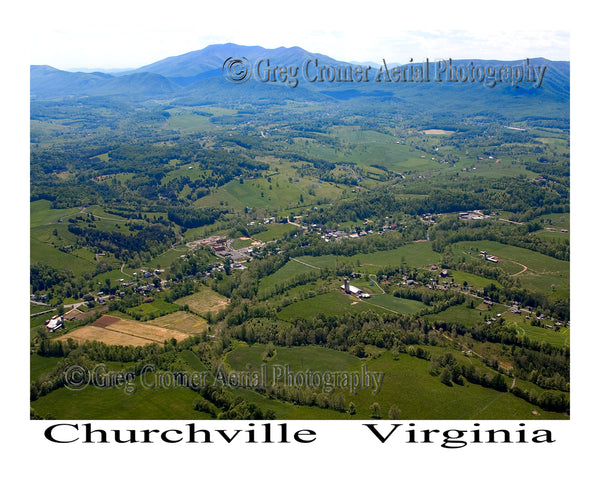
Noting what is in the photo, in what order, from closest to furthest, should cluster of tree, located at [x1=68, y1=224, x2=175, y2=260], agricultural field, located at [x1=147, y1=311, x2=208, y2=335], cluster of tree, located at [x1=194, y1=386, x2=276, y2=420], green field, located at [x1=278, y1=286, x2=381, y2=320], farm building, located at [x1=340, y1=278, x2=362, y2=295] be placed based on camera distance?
1. cluster of tree, located at [x1=194, y1=386, x2=276, y2=420]
2. agricultural field, located at [x1=147, y1=311, x2=208, y2=335]
3. green field, located at [x1=278, y1=286, x2=381, y2=320]
4. farm building, located at [x1=340, y1=278, x2=362, y2=295]
5. cluster of tree, located at [x1=68, y1=224, x2=175, y2=260]

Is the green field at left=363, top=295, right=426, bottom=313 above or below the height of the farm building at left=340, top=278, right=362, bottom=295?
below

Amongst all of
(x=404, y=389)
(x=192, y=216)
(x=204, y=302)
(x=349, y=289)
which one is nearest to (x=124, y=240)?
(x=192, y=216)

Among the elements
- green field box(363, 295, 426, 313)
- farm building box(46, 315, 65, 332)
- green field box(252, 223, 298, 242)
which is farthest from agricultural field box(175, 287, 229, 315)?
green field box(252, 223, 298, 242)

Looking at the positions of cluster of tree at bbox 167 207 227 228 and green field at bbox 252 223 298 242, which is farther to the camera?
cluster of tree at bbox 167 207 227 228

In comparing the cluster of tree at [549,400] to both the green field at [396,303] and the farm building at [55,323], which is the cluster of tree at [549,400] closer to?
the green field at [396,303]

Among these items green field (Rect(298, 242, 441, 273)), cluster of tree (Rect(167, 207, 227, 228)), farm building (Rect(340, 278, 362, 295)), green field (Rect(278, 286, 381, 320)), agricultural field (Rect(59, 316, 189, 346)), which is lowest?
agricultural field (Rect(59, 316, 189, 346))

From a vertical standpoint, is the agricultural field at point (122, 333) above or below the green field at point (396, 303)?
below

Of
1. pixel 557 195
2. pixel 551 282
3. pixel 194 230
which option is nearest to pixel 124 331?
pixel 194 230

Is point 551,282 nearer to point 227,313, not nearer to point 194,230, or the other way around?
point 227,313

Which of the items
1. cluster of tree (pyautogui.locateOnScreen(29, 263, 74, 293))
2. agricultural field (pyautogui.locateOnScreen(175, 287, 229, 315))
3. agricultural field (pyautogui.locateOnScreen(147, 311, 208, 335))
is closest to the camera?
agricultural field (pyautogui.locateOnScreen(147, 311, 208, 335))

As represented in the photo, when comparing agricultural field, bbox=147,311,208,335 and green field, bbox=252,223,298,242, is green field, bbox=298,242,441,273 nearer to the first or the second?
green field, bbox=252,223,298,242

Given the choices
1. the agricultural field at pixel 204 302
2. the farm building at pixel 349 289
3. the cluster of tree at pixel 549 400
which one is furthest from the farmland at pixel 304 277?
the agricultural field at pixel 204 302
